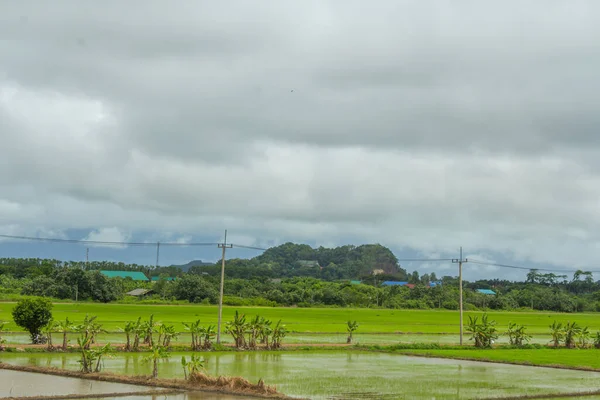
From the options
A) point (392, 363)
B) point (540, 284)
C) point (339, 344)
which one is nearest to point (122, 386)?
point (392, 363)

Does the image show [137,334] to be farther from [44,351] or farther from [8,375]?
[8,375]

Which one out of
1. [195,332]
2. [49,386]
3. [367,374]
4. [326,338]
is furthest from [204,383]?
[326,338]

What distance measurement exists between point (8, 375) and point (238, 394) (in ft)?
29.7

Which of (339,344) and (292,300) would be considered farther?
(292,300)

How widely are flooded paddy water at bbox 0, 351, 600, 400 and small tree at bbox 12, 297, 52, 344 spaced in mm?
4722

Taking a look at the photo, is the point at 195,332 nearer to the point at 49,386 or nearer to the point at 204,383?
the point at 204,383

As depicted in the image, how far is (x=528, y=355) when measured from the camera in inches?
1609

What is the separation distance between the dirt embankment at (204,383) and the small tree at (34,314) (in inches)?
478

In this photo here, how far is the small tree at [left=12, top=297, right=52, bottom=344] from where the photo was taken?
1417 inches

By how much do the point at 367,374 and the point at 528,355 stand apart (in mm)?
16643

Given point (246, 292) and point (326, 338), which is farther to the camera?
point (246, 292)

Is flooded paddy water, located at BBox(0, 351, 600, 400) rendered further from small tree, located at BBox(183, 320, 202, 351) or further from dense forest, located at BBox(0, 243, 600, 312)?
dense forest, located at BBox(0, 243, 600, 312)

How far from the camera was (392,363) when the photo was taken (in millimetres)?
33969

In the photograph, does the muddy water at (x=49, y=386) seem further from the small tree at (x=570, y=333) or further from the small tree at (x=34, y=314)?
the small tree at (x=570, y=333)
